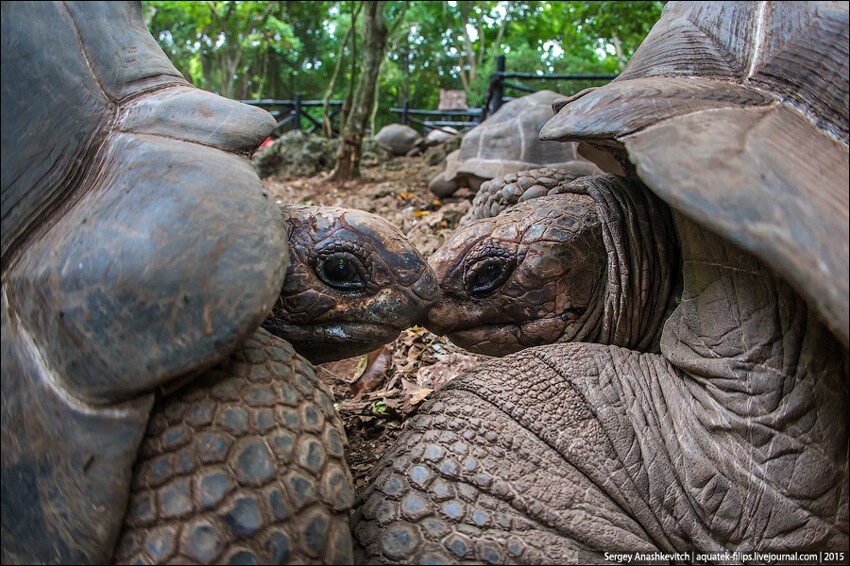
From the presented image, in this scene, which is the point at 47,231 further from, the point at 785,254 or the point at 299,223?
the point at 785,254

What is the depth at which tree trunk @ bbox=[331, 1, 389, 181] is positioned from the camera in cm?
655

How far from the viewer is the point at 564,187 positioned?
87.1 inches

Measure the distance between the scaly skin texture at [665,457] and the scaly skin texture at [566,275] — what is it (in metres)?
0.28

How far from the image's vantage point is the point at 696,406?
152cm

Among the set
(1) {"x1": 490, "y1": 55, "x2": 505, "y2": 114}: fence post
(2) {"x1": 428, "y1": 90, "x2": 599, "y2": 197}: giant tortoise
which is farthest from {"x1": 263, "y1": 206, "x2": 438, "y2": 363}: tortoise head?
(1) {"x1": 490, "y1": 55, "x2": 505, "y2": 114}: fence post

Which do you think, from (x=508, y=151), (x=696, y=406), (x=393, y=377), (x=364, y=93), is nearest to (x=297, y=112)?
(x=364, y=93)

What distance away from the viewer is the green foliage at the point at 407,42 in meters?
11.1

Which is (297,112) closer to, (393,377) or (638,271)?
(393,377)

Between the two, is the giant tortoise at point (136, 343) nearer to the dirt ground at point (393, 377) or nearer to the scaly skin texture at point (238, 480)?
the scaly skin texture at point (238, 480)

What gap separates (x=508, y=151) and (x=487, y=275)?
161 inches

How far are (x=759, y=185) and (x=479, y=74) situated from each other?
2047 cm

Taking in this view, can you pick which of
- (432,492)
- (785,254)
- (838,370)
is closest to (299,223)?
(432,492)

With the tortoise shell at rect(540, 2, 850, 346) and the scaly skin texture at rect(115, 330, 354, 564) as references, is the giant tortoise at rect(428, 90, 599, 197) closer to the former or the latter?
the tortoise shell at rect(540, 2, 850, 346)

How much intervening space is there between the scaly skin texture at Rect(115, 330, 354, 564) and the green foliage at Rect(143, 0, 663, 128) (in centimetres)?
756
